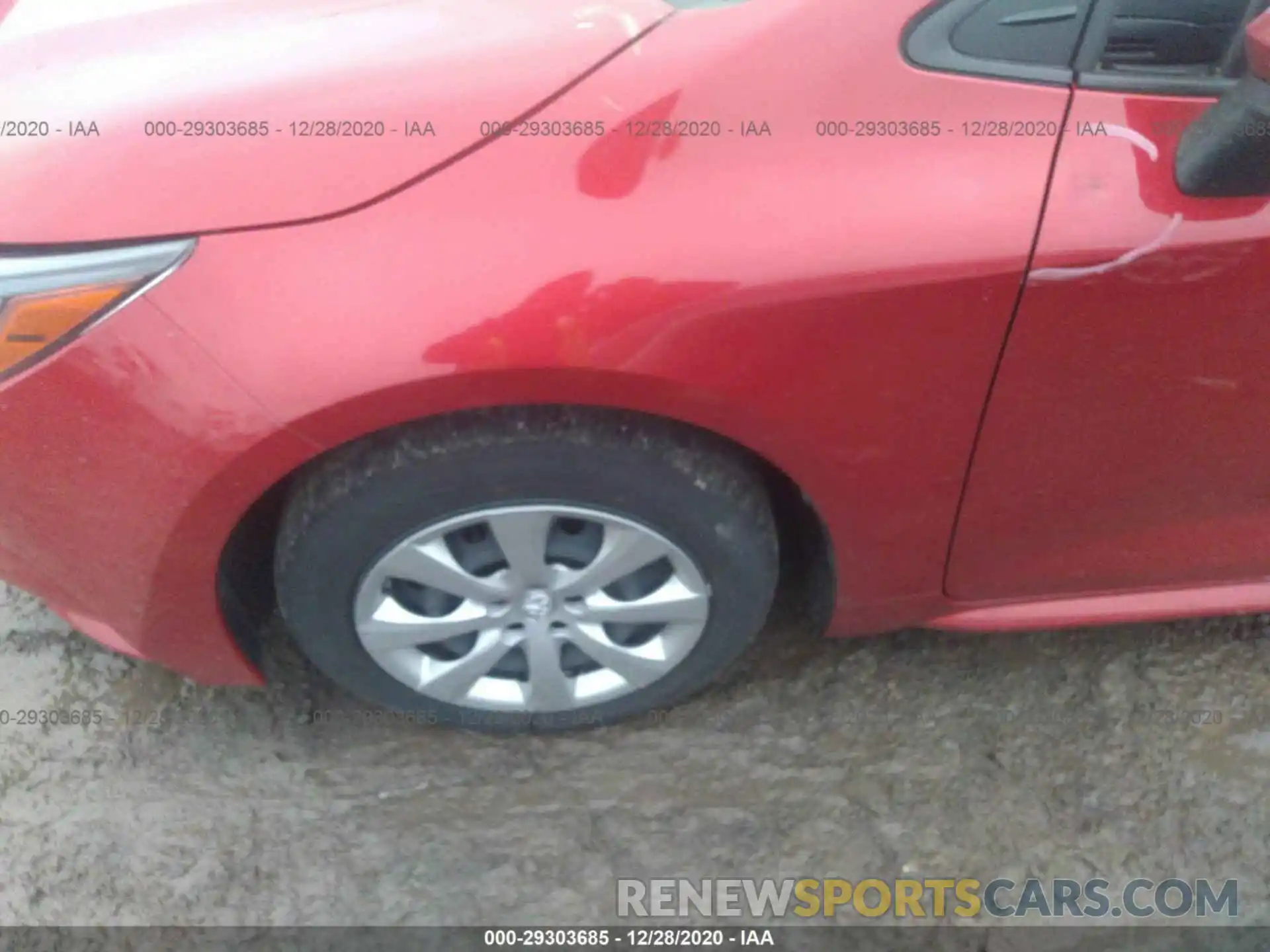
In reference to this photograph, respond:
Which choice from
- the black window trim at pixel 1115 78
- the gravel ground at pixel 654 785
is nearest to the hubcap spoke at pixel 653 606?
the gravel ground at pixel 654 785

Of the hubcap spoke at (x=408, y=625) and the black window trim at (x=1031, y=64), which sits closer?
the black window trim at (x=1031, y=64)

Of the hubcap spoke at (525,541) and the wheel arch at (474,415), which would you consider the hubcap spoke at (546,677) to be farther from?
the wheel arch at (474,415)

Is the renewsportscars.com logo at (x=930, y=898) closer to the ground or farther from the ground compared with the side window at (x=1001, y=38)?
closer to the ground

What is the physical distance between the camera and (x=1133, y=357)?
1.29m

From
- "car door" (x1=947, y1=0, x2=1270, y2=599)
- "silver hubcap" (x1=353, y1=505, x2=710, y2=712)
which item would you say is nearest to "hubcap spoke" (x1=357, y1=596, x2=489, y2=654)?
"silver hubcap" (x1=353, y1=505, x2=710, y2=712)

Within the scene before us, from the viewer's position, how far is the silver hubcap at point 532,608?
1454mm

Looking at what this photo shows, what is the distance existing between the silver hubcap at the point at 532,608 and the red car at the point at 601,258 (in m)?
0.04

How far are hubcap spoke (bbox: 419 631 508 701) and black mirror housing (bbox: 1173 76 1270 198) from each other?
1109 mm

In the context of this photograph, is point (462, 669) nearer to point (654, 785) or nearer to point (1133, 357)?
point (654, 785)

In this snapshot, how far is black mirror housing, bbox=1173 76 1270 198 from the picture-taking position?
1097mm

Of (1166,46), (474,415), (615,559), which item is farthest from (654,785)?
(1166,46)

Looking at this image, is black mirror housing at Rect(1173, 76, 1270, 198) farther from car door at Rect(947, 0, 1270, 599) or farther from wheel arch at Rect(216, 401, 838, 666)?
wheel arch at Rect(216, 401, 838, 666)

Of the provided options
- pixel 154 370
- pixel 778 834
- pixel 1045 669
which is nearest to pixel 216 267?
pixel 154 370

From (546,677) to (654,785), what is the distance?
0.97 feet
